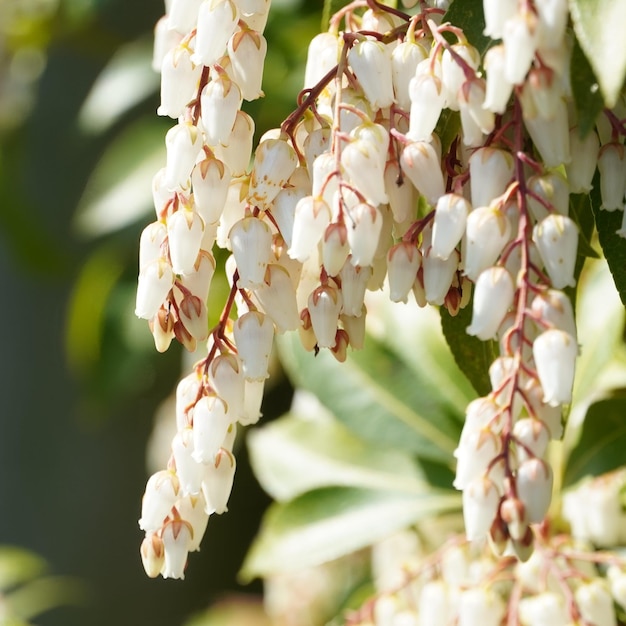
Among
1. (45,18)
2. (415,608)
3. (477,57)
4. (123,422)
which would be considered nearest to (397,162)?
(477,57)

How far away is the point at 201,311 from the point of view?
516 millimetres

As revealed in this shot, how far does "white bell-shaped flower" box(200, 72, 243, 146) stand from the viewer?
19.3 inches

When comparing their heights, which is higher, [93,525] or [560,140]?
[93,525]

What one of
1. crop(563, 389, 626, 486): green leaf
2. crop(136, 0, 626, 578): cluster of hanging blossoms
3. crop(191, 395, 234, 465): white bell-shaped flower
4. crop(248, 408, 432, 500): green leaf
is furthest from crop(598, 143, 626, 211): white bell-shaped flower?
crop(248, 408, 432, 500): green leaf

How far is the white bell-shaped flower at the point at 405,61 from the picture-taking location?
500mm

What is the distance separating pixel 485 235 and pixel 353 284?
2.9 inches

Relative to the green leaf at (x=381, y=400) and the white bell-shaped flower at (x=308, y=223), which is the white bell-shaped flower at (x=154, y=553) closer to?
the white bell-shaped flower at (x=308, y=223)

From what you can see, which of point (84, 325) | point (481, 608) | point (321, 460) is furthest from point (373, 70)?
point (84, 325)

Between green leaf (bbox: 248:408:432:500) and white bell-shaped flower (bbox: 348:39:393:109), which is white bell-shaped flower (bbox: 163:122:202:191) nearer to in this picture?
white bell-shaped flower (bbox: 348:39:393:109)

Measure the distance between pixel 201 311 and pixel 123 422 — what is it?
1.58 meters

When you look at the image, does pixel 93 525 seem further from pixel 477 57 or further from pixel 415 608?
pixel 477 57

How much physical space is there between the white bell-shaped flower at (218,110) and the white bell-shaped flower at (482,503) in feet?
0.65

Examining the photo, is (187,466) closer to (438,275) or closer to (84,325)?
(438,275)

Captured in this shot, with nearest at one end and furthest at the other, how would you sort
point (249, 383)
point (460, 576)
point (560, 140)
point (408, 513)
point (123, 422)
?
point (560, 140) → point (249, 383) → point (460, 576) → point (408, 513) → point (123, 422)
